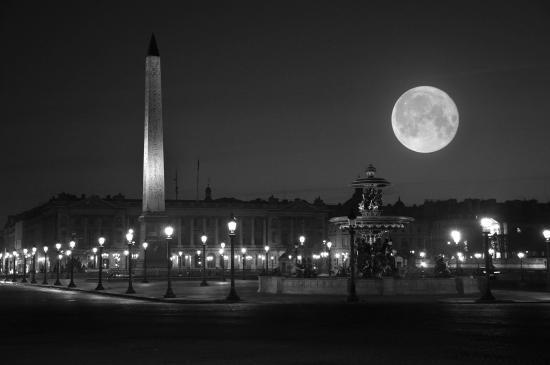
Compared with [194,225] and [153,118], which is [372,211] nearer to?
[153,118]

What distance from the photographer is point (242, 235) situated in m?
178

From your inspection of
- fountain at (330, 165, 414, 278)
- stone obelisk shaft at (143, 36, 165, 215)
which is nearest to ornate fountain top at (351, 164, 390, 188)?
fountain at (330, 165, 414, 278)

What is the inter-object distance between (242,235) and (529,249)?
5916 centimetres

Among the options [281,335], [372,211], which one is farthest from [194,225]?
[281,335]

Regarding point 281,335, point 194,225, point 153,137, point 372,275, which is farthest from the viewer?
point 194,225

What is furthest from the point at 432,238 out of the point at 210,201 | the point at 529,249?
the point at 210,201

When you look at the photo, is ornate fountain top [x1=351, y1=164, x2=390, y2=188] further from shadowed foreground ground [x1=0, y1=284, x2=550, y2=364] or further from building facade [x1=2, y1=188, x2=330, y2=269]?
building facade [x1=2, y1=188, x2=330, y2=269]

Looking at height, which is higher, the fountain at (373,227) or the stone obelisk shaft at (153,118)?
the stone obelisk shaft at (153,118)

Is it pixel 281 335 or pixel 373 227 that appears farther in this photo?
pixel 373 227

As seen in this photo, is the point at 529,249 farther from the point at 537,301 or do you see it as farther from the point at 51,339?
the point at 51,339

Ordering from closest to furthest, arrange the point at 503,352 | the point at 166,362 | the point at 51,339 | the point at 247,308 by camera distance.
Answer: the point at 166,362 < the point at 503,352 < the point at 51,339 < the point at 247,308

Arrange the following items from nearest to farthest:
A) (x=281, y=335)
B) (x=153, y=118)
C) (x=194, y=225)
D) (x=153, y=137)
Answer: (x=281, y=335), (x=153, y=118), (x=153, y=137), (x=194, y=225)

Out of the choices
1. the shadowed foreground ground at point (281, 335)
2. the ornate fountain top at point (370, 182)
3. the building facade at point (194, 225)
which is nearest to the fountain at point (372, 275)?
the ornate fountain top at point (370, 182)

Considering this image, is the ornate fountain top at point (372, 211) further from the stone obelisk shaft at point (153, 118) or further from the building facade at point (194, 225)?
the building facade at point (194, 225)
